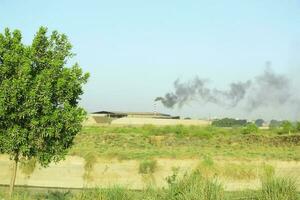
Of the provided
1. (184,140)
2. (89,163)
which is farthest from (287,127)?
(89,163)

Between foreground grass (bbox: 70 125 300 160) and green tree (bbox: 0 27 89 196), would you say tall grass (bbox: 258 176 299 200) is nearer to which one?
green tree (bbox: 0 27 89 196)

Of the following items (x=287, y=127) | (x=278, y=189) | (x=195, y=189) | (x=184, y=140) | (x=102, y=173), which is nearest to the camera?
(x=195, y=189)

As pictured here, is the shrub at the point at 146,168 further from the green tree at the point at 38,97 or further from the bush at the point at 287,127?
the bush at the point at 287,127

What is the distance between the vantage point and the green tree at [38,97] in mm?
20328

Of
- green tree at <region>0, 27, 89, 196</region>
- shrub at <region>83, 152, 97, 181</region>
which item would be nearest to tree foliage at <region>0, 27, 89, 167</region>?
green tree at <region>0, 27, 89, 196</region>

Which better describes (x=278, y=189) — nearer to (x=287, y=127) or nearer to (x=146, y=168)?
(x=146, y=168)

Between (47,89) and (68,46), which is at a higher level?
(68,46)

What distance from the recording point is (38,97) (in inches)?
809

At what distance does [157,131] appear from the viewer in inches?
2997

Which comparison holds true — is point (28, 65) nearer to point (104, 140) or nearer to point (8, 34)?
point (8, 34)

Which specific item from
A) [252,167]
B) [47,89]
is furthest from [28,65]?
[252,167]

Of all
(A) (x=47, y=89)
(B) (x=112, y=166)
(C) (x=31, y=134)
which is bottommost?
(B) (x=112, y=166)

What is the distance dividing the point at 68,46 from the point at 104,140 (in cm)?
4247

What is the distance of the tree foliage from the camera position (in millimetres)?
20328
